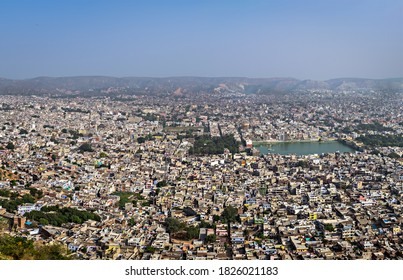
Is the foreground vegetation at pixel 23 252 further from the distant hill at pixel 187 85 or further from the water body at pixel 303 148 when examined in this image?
the distant hill at pixel 187 85

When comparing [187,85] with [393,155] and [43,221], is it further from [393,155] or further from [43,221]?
[43,221]

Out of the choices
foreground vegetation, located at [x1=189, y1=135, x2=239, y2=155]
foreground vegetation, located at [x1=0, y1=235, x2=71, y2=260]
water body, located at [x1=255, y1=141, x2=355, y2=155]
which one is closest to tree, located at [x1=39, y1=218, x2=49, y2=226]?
foreground vegetation, located at [x1=0, y1=235, x2=71, y2=260]

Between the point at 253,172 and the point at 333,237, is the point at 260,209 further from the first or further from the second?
the point at 253,172

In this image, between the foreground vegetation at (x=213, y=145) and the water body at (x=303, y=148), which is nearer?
the foreground vegetation at (x=213, y=145)

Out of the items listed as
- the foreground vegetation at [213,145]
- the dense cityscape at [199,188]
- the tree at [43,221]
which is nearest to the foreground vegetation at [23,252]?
the dense cityscape at [199,188]

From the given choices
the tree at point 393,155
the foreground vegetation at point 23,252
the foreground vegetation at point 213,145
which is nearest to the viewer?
the foreground vegetation at point 23,252

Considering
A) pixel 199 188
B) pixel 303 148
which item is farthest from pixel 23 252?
pixel 303 148
